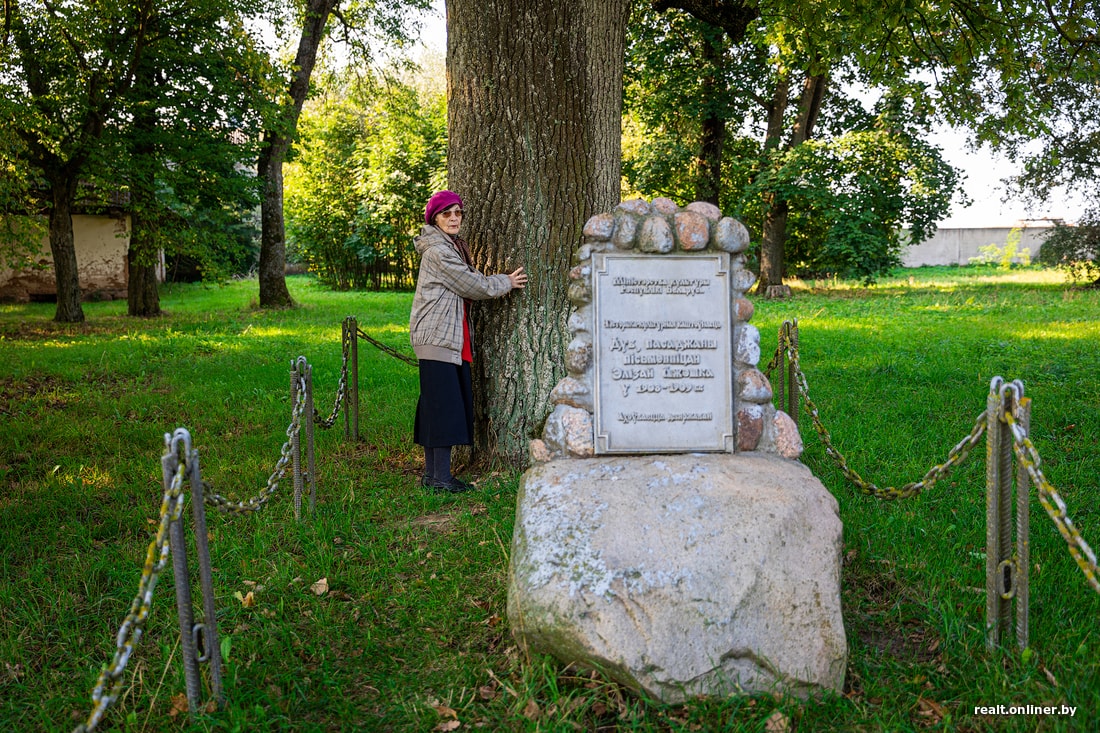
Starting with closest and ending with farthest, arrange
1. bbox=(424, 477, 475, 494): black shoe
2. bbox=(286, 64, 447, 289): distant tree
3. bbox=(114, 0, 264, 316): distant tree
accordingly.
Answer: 1. bbox=(424, 477, 475, 494): black shoe
2. bbox=(114, 0, 264, 316): distant tree
3. bbox=(286, 64, 447, 289): distant tree

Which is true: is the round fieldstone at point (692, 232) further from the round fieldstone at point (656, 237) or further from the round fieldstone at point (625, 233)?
the round fieldstone at point (625, 233)

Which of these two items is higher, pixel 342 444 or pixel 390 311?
pixel 390 311

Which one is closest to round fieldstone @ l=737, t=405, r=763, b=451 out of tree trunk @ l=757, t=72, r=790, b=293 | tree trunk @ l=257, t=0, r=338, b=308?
tree trunk @ l=257, t=0, r=338, b=308

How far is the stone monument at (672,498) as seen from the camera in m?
3.17

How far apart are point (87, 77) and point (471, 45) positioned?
467 inches

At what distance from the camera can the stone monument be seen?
3168mm

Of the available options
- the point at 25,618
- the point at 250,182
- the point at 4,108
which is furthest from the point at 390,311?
the point at 25,618

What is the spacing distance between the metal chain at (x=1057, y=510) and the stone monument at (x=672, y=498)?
854 mm

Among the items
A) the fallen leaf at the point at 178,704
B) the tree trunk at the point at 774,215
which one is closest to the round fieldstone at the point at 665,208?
the fallen leaf at the point at 178,704

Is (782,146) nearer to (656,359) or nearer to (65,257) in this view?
(65,257)

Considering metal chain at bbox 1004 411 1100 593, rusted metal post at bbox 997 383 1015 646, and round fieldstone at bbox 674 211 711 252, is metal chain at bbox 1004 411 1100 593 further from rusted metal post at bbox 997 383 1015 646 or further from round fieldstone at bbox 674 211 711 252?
round fieldstone at bbox 674 211 711 252

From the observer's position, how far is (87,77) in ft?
46.6

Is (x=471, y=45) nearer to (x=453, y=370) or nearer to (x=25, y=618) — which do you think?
(x=453, y=370)

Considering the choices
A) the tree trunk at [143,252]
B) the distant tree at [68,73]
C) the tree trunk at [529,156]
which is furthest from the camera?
the tree trunk at [143,252]
